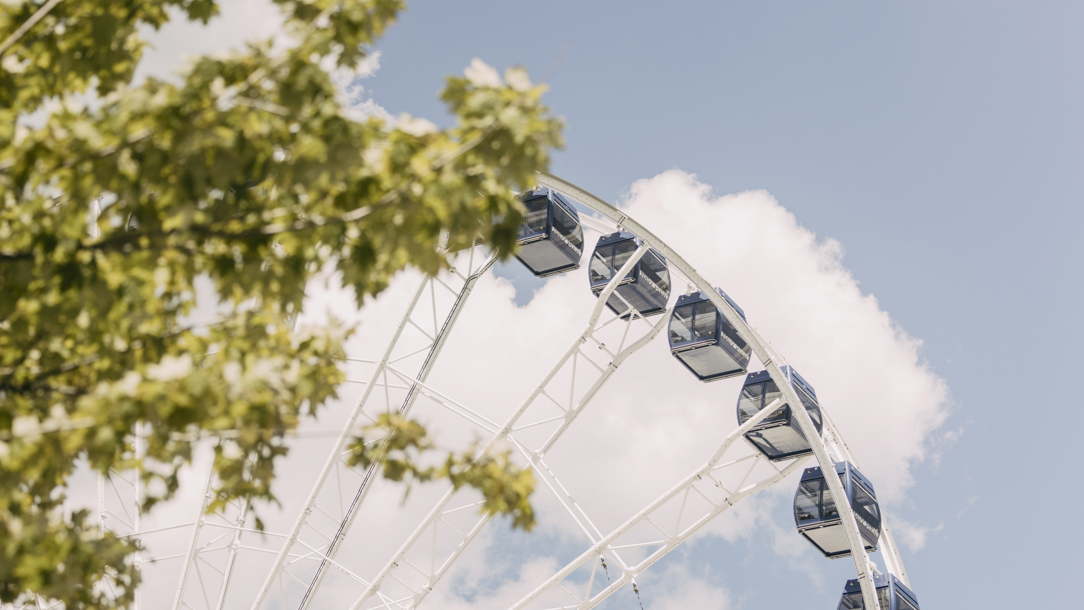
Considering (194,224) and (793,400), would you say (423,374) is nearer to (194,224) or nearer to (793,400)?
(793,400)

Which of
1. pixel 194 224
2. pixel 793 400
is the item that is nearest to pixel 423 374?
pixel 793 400

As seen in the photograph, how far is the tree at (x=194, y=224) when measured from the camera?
427 cm

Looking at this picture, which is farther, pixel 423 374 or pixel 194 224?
pixel 423 374

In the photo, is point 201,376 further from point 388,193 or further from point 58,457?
point 388,193

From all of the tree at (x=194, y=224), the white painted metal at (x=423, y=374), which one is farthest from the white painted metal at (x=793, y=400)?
the tree at (x=194, y=224)

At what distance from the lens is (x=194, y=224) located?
4.65m

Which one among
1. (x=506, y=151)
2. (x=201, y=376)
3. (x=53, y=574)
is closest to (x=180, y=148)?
(x=201, y=376)

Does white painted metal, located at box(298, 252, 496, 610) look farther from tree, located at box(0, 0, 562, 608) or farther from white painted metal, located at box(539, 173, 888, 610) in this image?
tree, located at box(0, 0, 562, 608)

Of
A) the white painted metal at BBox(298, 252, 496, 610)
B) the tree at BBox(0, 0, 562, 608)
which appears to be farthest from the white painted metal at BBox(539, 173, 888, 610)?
the tree at BBox(0, 0, 562, 608)

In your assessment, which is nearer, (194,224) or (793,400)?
(194,224)

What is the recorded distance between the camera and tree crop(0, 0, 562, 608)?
4.27m

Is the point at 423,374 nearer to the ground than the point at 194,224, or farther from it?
farther from it

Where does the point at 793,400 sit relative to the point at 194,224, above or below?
above

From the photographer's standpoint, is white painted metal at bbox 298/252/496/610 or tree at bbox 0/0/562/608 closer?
tree at bbox 0/0/562/608
